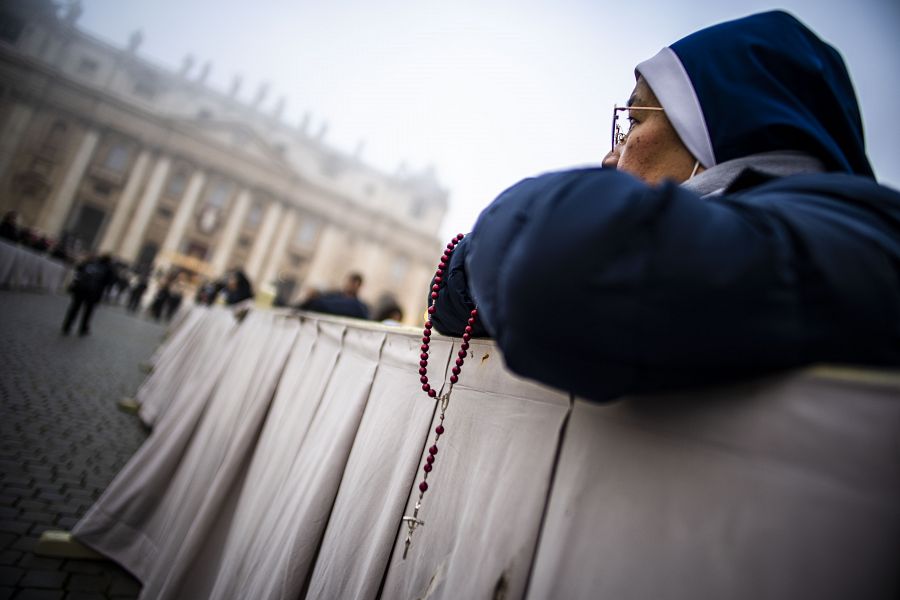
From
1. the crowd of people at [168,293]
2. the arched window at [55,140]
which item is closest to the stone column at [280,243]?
the arched window at [55,140]

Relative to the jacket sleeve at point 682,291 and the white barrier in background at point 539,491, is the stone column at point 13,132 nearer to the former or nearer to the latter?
the white barrier in background at point 539,491

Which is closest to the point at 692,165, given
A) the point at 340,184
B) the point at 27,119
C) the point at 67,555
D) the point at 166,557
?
the point at 166,557

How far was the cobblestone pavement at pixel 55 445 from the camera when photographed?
218cm

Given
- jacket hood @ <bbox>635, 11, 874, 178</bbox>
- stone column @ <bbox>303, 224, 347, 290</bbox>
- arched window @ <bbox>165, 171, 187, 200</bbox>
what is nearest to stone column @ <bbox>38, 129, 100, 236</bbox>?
arched window @ <bbox>165, 171, 187, 200</bbox>

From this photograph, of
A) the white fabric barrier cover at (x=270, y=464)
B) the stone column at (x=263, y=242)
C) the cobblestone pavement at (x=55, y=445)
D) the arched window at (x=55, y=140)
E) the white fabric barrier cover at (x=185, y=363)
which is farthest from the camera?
the stone column at (x=263, y=242)

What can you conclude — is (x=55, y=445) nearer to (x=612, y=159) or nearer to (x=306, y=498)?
(x=306, y=498)

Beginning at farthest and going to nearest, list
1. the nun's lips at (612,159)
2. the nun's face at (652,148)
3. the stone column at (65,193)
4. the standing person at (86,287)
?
the stone column at (65,193) < the standing person at (86,287) < the nun's lips at (612,159) < the nun's face at (652,148)

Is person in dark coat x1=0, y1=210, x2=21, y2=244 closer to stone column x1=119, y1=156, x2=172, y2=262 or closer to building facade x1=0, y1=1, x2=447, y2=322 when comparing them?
building facade x1=0, y1=1, x2=447, y2=322

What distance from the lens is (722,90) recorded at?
933 millimetres

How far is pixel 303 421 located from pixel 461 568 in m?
1.28

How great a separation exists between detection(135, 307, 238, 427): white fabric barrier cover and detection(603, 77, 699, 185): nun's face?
12.8 ft

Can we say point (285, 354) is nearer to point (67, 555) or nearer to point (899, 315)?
point (67, 555)

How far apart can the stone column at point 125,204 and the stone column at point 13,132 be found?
23.1ft

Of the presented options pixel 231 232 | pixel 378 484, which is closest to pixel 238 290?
pixel 378 484
